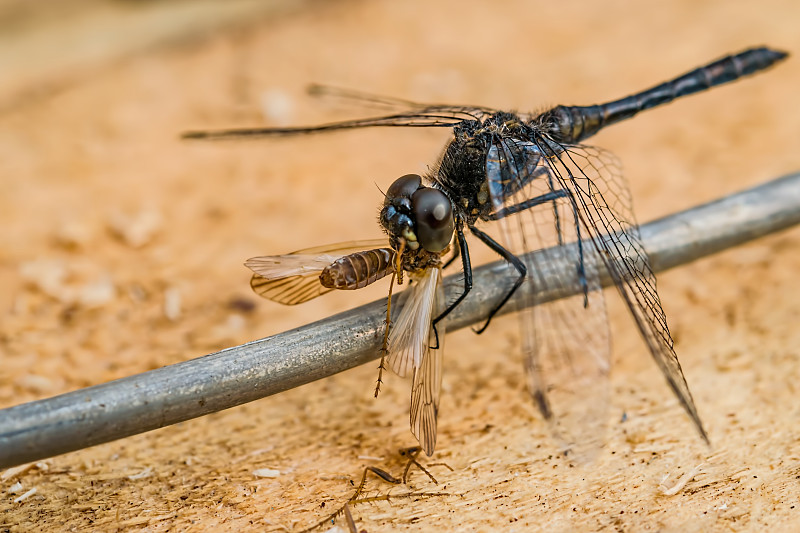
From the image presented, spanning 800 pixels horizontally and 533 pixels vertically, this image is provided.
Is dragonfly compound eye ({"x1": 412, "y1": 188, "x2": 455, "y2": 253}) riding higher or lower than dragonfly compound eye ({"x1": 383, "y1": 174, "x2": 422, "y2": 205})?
lower

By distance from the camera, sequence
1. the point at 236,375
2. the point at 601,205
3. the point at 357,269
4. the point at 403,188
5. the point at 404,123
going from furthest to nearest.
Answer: the point at 404,123 → the point at 601,205 → the point at 403,188 → the point at 357,269 → the point at 236,375

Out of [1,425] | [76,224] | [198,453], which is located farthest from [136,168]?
[1,425]

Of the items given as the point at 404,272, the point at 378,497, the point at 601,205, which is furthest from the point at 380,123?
the point at 378,497

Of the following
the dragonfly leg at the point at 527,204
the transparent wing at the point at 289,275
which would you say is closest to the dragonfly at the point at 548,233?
the dragonfly leg at the point at 527,204

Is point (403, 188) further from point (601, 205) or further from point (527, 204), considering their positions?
point (601, 205)

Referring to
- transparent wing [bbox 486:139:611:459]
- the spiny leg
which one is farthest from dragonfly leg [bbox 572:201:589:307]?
the spiny leg

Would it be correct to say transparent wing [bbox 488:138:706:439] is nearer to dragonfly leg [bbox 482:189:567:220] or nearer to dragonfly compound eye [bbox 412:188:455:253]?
dragonfly leg [bbox 482:189:567:220]
